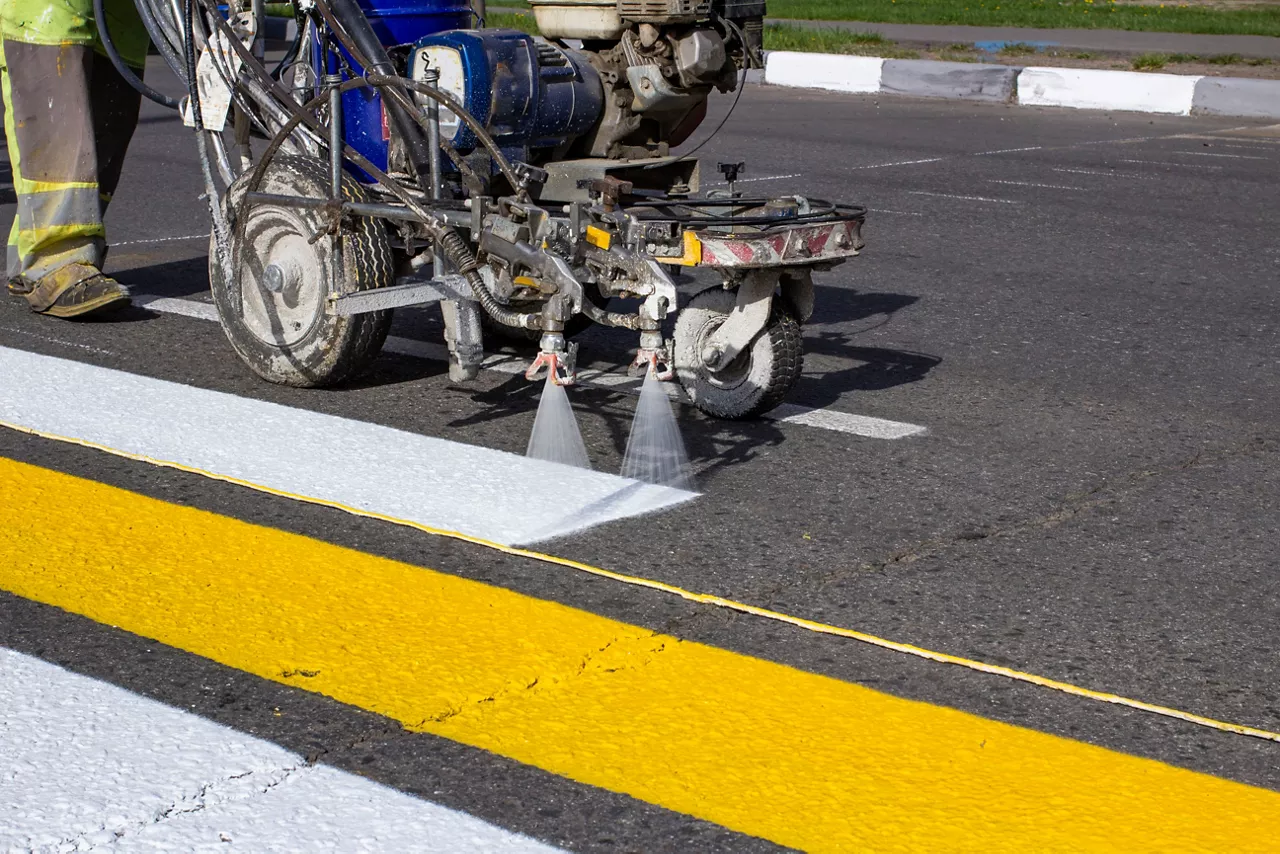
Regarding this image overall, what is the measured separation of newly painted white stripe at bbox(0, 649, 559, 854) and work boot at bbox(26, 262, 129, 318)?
9.88ft

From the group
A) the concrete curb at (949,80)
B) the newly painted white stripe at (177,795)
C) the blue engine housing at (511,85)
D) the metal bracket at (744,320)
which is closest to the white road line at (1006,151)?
the concrete curb at (949,80)

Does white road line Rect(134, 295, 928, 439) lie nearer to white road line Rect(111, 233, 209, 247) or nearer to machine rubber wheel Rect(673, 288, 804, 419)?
machine rubber wheel Rect(673, 288, 804, 419)

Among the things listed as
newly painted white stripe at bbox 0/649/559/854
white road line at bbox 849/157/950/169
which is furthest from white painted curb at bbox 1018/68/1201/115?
newly painted white stripe at bbox 0/649/559/854

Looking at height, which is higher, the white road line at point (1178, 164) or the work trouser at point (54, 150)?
the work trouser at point (54, 150)

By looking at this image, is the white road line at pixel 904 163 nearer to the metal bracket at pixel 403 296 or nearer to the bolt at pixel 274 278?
the bolt at pixel 274 278

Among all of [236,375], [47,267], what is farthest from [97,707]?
[47,267]

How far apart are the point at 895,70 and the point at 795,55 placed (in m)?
1.06

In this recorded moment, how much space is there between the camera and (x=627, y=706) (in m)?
2.83

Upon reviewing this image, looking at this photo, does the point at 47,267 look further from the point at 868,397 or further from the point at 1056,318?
the point at 1056,318

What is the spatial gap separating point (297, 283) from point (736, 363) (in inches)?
48.1

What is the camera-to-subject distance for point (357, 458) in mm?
4195

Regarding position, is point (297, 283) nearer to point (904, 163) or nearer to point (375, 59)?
point (375, 59)

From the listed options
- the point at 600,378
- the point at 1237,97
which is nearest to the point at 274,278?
the point at 600,378

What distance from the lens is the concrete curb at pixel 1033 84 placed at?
1267cm
